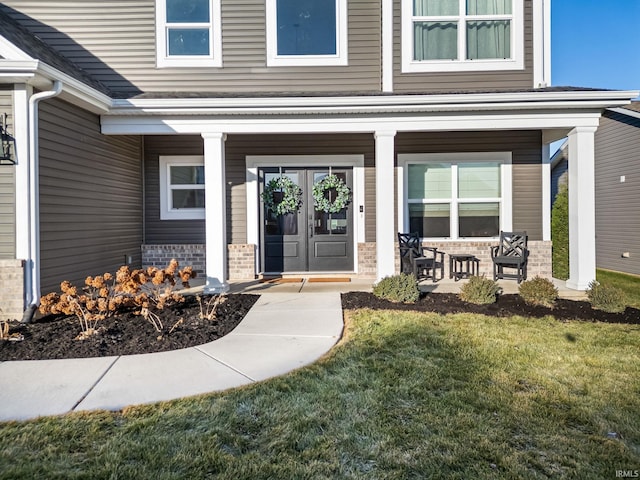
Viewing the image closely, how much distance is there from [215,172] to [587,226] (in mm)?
5848

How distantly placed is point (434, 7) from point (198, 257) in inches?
250

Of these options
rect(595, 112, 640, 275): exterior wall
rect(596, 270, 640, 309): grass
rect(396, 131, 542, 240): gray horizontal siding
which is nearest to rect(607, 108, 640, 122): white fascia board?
rect(595, 112, 640, 275): exterior wall

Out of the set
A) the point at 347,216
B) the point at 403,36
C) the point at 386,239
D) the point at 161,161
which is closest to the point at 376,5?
the point at 403,36

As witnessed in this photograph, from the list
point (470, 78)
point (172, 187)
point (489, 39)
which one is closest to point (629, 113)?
point (489, 39)

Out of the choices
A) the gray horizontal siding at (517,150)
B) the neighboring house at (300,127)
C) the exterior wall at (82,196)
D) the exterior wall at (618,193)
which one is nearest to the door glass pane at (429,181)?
the neighboring house at (300,127)

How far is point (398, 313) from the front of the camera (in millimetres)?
5074

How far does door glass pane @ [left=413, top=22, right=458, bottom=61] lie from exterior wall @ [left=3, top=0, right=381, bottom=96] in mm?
709

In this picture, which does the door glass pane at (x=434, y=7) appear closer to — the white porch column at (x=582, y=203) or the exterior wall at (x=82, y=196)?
the white porch column at (x=582, y=203)

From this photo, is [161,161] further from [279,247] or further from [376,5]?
[376,5]

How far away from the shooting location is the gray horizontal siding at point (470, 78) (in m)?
7.27

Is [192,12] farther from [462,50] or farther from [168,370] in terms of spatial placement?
[168,370]

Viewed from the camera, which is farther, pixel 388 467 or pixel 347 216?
pixel 347 216

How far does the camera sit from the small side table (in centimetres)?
754

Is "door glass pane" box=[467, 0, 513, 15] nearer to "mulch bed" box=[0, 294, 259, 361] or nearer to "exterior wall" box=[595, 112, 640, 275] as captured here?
"exterior wall" box=[595, 112, 640, 275]
